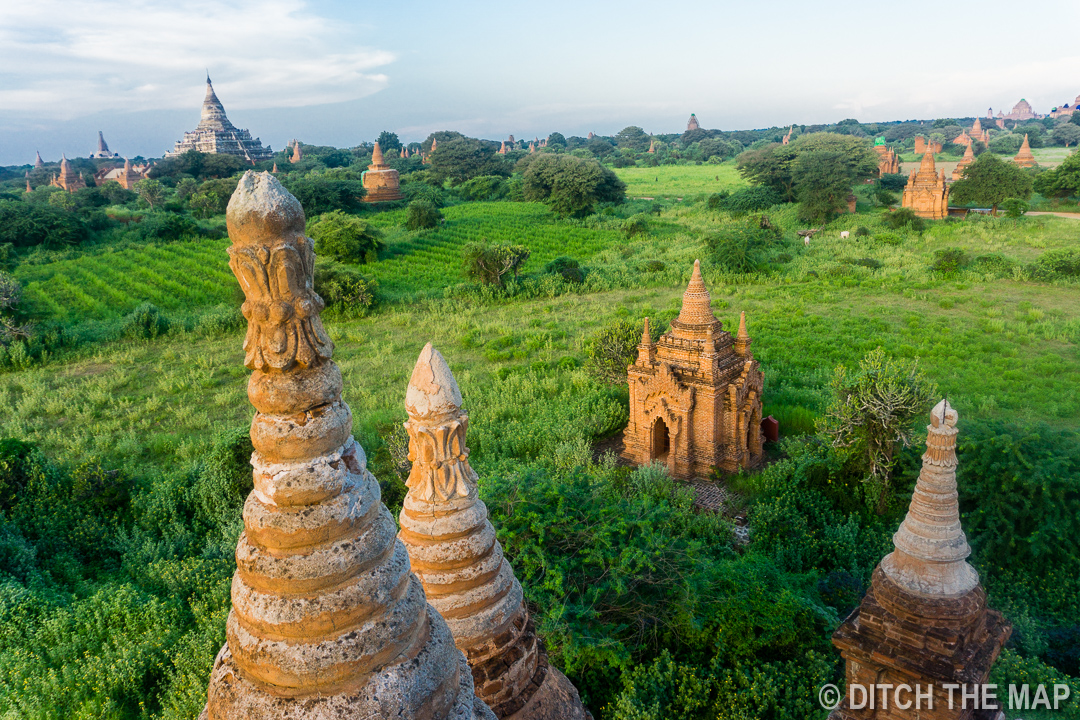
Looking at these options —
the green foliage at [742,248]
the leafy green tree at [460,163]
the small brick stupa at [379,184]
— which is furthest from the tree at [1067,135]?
the small brick stupa at [379,184]

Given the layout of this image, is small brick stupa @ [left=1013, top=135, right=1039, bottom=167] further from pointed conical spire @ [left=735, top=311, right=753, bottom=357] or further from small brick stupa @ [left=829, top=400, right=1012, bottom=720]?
small brick stupa @ [left=829, top=400, right=1012, bottom=720]

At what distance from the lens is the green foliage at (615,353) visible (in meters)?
20.0

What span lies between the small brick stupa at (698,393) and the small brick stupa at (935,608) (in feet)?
29.0

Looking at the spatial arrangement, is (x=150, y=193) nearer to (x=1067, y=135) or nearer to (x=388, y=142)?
(x=388, y=142)

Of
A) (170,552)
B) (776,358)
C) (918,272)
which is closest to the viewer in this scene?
(170,552)

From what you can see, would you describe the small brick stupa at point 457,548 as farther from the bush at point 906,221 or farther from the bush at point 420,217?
the bush at point 906,221

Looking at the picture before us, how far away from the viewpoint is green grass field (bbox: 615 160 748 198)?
7031 cm

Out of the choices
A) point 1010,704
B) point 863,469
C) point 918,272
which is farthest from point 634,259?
point 1010,704

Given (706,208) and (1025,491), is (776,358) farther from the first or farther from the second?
(706,208)

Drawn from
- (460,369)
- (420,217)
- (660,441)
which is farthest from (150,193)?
(660,441)

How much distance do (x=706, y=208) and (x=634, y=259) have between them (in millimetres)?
19597

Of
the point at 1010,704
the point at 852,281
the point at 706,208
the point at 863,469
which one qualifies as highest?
the point at 706,208

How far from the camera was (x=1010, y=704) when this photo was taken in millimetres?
8477

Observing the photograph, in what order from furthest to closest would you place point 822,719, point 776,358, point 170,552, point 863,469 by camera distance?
1. point 776,358
2. point 863,469
3. point 170,552
4. point 822,719
